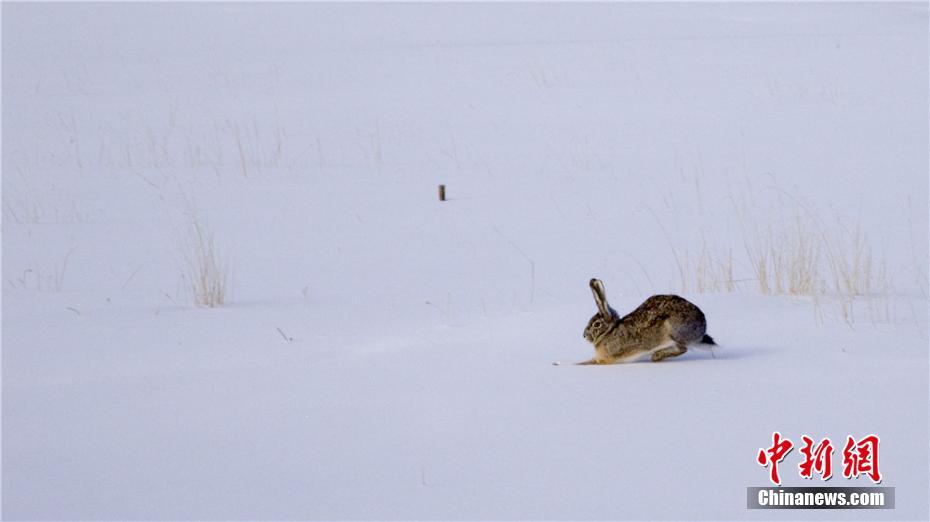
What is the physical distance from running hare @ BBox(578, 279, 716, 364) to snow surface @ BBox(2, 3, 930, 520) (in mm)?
93

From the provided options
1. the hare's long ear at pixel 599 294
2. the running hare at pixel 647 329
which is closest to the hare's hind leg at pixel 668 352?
the running hare at pixel 647 329

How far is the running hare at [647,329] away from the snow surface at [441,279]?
0.09m

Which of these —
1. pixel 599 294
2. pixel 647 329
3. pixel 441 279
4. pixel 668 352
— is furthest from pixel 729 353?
pixel 441 279

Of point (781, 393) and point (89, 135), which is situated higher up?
point (89, 135)

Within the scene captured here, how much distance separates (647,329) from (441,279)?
3263 mm

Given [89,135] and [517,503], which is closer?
[517,503]

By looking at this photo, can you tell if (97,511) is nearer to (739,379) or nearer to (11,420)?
(11,420)

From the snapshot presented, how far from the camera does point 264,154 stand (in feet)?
43.2

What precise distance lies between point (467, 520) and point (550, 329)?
2393 millimetres

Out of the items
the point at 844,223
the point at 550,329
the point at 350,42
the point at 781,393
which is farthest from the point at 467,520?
the point at 350,42

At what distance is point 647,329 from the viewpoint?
462cm

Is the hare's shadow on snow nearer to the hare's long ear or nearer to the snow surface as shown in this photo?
the snow surface

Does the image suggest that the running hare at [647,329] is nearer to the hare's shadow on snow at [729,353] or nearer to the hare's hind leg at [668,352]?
the hare's hind leg at [668,352]

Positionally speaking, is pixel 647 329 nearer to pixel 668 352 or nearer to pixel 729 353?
pixel 668 352
